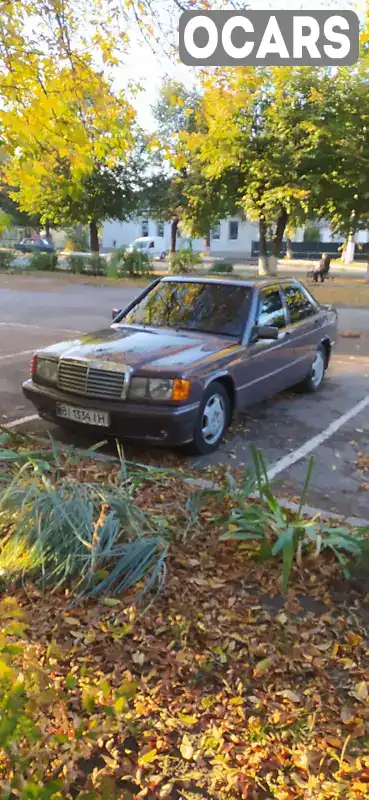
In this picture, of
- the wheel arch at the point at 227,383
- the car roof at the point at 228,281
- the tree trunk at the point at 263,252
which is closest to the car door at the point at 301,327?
the car roof at the point at 228,281

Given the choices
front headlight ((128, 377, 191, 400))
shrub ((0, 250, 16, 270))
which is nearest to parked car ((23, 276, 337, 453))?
front headlight ((128, 377, 191, 400))

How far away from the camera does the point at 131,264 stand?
27406mm

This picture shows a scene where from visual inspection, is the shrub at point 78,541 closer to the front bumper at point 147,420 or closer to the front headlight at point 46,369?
the front bumper at point 147,420

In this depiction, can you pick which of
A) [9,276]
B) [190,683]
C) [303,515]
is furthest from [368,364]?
[9,276]

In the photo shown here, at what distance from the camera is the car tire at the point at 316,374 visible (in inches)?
314

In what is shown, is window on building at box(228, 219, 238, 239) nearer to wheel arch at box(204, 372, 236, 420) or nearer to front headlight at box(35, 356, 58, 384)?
wheel arch at box(204, 372, 236, 420)

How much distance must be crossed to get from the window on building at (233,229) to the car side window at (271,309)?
55.3 metres

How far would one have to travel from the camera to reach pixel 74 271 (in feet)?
98.4

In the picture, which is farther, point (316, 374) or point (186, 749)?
point (316, 374)

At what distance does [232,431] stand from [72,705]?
13.4 feet

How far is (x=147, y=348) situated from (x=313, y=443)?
186 centimetres

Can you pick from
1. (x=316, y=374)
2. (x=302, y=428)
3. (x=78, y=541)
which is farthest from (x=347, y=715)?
(x=316, y=374)

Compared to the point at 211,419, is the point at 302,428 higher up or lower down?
lower down

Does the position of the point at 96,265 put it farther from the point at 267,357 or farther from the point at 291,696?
the point at 291,696
